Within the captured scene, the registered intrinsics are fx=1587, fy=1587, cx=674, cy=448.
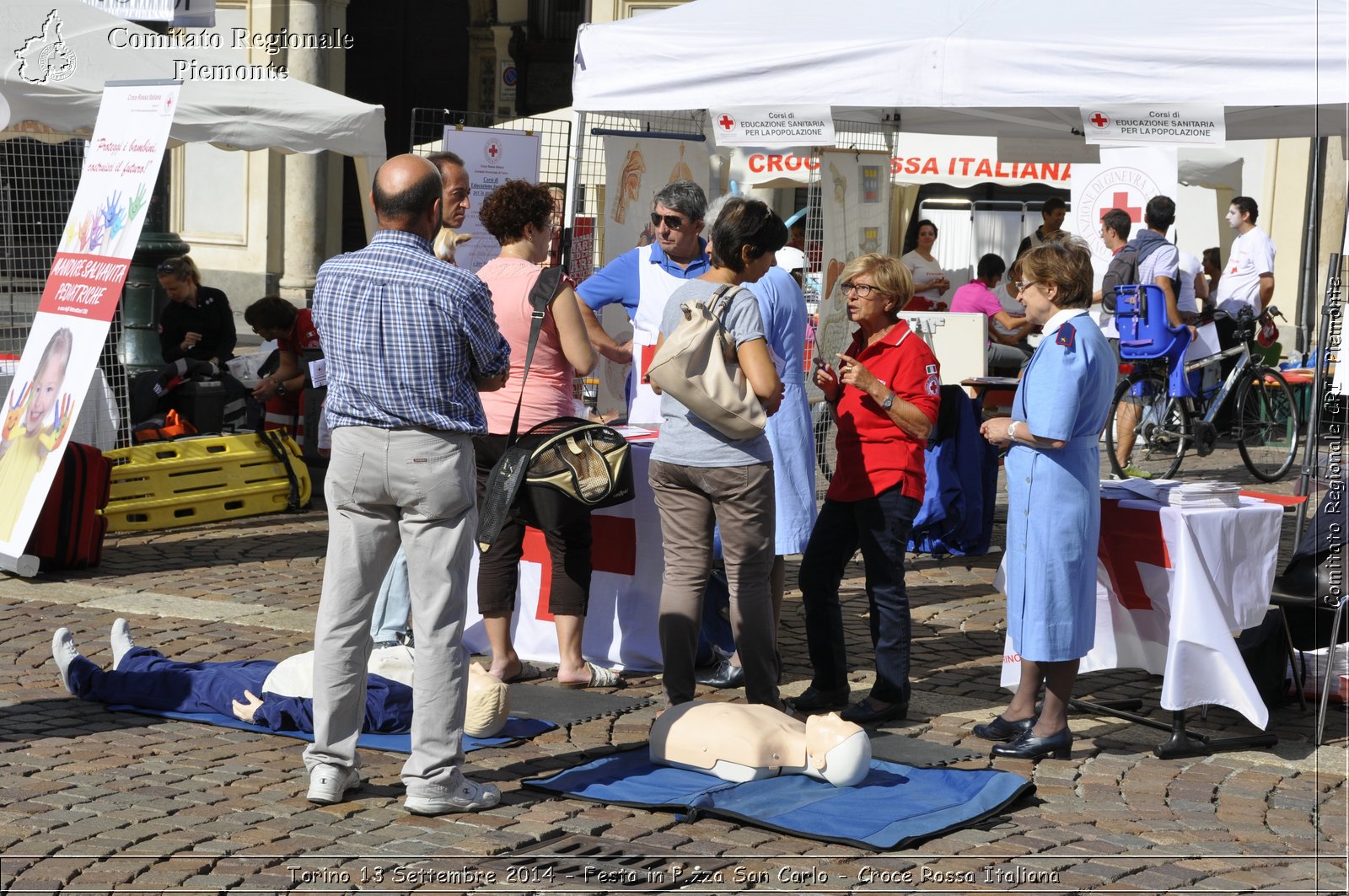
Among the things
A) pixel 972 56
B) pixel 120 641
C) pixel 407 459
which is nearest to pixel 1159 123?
pixel 972 56

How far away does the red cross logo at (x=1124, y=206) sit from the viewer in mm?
12367

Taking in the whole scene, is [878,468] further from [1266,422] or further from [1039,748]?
[1266,422]

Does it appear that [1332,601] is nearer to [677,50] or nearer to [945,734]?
[945,734]

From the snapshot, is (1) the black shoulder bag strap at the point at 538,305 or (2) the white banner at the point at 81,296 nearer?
(1) the black shoulder bag strap at the point at 538,305

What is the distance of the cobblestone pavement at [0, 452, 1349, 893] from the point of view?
4.12 m

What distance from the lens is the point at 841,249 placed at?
8.52 meters

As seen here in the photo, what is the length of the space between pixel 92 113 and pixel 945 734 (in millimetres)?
6321

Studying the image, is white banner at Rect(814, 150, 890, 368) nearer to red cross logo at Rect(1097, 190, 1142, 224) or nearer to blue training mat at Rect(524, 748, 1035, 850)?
blue training mat at Rect(524, 748, 1035, 850)

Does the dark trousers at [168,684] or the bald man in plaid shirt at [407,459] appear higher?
the bald man in plaid shirt at [407,459]

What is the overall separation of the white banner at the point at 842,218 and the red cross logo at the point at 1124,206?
4.21 metres

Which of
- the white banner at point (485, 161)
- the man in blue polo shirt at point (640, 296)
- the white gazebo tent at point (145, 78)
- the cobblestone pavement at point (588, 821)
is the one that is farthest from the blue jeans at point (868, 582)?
the white gazebo tent at point (145, 78)

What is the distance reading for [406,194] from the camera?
448 cm

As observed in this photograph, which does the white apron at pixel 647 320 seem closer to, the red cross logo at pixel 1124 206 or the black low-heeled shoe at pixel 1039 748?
the black low-heeled shoe at pixel 1039 748

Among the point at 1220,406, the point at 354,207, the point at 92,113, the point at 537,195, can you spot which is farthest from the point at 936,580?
the point at 354,207
